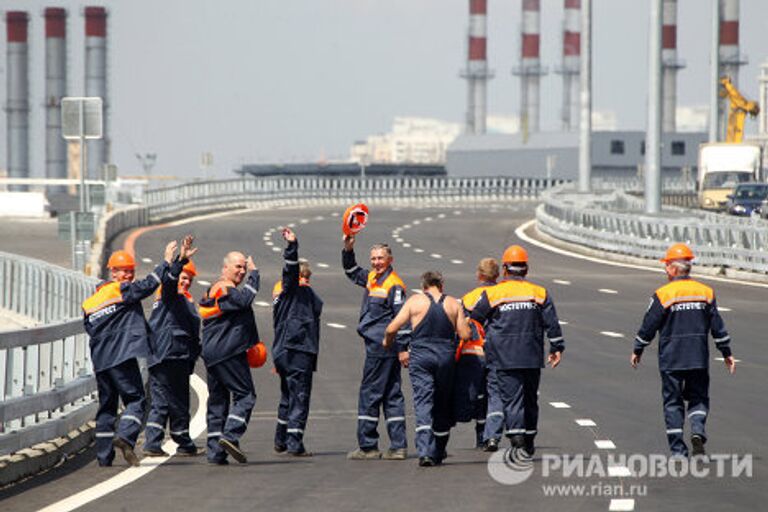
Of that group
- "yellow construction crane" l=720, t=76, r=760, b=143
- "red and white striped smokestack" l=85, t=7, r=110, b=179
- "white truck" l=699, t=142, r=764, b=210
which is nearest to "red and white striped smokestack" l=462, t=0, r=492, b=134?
"red and white striped smokestack" l=85, t=7, r=110, b=179

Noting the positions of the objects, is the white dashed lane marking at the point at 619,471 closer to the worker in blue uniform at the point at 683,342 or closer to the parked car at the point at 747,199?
the worker in blue uniform at the point at 683,342

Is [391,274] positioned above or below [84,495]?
above

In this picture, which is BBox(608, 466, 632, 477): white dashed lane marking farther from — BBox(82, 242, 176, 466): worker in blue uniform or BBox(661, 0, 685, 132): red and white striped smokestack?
BBox(661, 0, 685, 132): red and white striped smokestack

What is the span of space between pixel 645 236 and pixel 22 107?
11500cm

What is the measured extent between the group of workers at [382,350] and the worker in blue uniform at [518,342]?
1 cm

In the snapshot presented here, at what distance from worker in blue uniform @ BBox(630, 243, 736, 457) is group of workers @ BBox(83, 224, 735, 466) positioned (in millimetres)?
11

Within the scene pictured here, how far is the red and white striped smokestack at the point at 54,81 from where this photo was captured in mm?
152750

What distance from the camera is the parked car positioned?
6144 cm

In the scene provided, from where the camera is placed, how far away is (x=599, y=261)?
154ft

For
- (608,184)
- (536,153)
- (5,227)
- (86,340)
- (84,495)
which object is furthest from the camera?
(536,153)

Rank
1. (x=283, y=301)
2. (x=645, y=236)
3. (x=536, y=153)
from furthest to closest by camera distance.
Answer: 1. (x=536, y=153)
2. (x=645, y=236)
3. (x=283, y=301)

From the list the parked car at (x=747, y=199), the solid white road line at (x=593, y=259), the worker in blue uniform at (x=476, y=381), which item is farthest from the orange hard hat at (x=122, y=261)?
the parked car at (x=747, y=199)

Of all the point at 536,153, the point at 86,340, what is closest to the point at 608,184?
the point at 536,153

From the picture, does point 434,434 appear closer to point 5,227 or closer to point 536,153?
point 5,227
